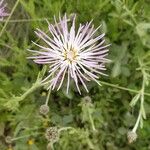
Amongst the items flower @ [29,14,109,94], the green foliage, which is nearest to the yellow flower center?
flower @ [29,14,109,94]

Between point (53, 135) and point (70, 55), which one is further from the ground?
point (70, 55)

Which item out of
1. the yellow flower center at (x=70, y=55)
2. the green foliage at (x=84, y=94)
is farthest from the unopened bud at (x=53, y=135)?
the yellow flower center at (x=70, y=55)

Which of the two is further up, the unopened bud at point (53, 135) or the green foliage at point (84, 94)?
the green foliage at point (84, 94)

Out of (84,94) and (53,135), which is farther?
(84,94)

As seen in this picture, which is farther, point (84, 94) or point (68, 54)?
point (84, 94)

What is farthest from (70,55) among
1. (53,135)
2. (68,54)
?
(53,135)

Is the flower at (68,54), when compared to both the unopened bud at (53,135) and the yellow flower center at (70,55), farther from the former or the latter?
the unopened bud at (53,135)

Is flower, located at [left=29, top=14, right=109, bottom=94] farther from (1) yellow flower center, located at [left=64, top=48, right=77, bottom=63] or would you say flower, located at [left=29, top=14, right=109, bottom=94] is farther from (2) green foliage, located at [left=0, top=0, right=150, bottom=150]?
(2) green foliage, located at [left=0, top=0, right=150, bottom=150]

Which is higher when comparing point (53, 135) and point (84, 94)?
point (84, 94)

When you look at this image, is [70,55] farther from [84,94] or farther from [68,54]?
[84,94]
